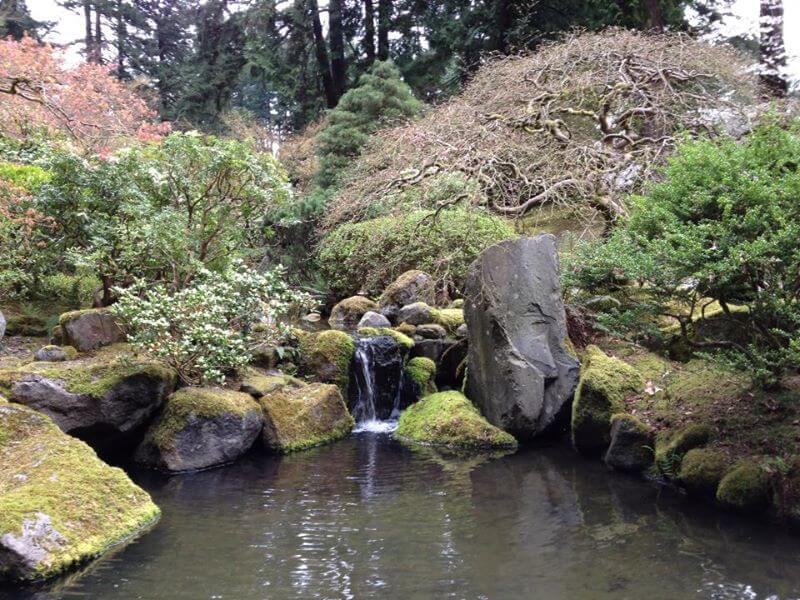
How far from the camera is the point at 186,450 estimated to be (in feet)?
22.9

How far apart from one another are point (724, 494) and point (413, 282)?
7.24m

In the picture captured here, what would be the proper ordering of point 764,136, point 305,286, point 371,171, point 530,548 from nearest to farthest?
point 530,548, point 764,136, point 371,171, point 305,286

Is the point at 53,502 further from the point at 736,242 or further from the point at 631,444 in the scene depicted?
the point at 736,242

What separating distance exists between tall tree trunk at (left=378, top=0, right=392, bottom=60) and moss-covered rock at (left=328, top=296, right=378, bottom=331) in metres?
12.5

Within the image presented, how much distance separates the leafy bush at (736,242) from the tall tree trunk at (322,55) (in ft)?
60.3

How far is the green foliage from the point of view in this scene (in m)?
17.2

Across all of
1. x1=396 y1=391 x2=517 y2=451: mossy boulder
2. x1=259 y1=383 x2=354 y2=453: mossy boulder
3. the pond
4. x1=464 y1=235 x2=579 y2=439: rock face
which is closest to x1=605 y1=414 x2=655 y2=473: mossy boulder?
the pond

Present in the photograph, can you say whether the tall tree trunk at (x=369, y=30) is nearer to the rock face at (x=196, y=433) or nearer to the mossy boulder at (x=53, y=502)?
the rock face at (x=196, y=433)

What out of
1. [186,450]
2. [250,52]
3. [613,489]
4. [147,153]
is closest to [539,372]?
[613,489]

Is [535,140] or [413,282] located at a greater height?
[535,140]

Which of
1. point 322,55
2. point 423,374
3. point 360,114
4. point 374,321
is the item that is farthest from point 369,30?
point 423,374

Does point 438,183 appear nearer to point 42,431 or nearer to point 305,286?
point 305,286

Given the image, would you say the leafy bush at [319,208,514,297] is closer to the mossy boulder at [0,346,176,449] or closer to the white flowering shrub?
the white flowering shrub

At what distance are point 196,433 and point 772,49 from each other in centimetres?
1126
